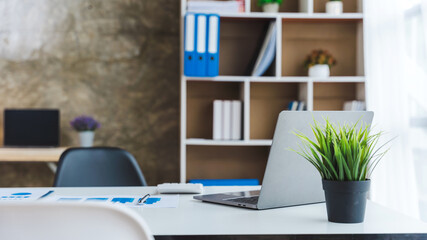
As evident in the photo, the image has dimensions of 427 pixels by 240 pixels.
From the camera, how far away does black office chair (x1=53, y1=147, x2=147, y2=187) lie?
2.15 m

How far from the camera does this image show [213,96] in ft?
11.5

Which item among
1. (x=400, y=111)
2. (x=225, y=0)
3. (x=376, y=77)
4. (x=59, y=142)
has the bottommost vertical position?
(x=59, y=142)

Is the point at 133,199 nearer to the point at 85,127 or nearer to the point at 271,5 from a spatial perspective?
the point at 271,5

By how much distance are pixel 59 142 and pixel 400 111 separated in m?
2.53

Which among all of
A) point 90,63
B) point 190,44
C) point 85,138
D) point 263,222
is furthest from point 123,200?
point 90,63

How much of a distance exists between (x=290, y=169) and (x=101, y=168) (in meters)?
1.15

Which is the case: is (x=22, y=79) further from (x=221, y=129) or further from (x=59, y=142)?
(x=221, y=129)

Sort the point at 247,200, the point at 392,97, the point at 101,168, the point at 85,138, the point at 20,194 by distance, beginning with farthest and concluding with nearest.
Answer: the point at 85,138 < the point at 392,97 < the point at 101,168 < the point at 20,194 < the point at 247,200

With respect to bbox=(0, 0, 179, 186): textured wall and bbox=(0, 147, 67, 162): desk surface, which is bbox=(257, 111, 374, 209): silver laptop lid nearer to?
bbox=(0, 147, 67, 162): desk surface

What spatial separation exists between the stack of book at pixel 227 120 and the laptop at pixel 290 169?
1.82m

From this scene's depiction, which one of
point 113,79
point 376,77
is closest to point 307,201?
point 376,77

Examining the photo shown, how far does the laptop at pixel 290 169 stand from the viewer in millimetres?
1265

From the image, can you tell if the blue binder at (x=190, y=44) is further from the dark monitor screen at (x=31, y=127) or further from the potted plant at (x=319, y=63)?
the dark monitor screen at (x=31, y=127)

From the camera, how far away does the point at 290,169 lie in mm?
1318
